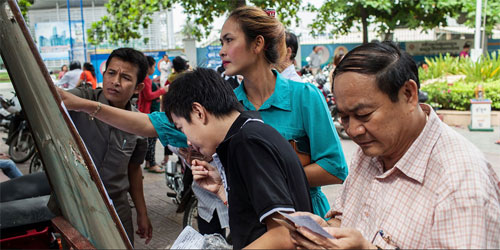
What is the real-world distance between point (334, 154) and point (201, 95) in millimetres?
811

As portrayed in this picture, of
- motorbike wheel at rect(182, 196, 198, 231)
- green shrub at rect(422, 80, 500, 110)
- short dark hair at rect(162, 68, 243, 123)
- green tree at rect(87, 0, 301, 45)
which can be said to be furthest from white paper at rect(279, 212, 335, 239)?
green shrub at rect(422, 80, 500, 110)

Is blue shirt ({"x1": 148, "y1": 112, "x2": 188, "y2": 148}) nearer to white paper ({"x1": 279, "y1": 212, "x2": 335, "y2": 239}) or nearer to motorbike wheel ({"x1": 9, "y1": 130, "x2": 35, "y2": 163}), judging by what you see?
white paper ({"x1": 279, "y1": 212, "x2": 335, "y2": 239})

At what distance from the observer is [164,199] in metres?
6.24

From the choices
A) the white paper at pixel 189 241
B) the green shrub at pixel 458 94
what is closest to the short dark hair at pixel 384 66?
the white paper at pixel 189 241

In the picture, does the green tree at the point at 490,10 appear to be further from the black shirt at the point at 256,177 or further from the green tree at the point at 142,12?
the black shirt at the point at 256,177

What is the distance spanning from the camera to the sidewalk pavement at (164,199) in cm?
486

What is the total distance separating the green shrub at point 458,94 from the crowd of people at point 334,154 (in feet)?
31.3

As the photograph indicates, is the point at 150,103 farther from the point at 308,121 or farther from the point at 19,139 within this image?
the point at 308,121

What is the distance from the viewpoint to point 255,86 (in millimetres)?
2402

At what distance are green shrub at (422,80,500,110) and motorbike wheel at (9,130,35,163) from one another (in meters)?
8.55

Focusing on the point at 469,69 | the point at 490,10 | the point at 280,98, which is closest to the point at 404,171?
the point at 280,98

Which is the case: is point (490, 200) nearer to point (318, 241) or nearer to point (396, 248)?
point (396, 248)

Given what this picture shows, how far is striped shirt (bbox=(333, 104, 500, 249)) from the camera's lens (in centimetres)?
113

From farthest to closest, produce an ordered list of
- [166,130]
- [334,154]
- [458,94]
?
[458,94], [166,130], [334,154]
